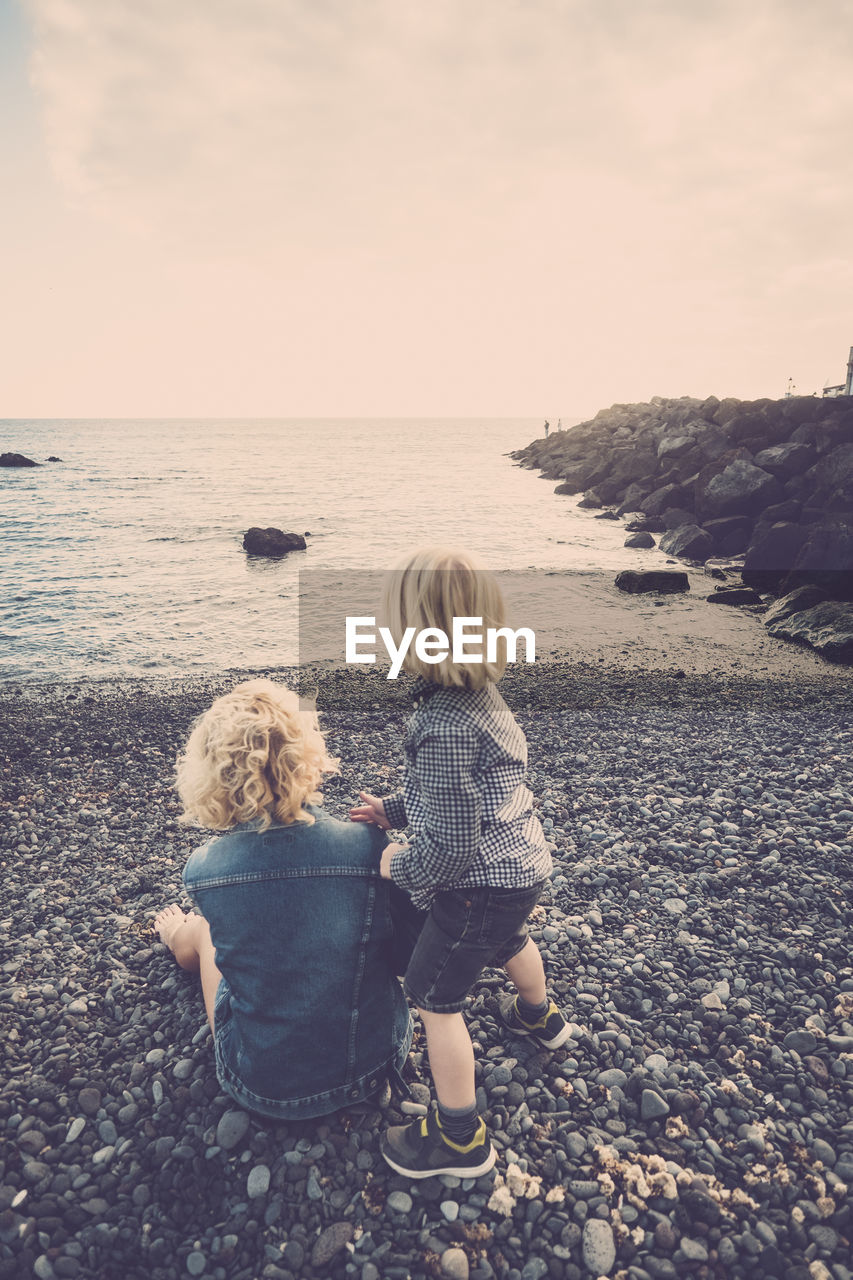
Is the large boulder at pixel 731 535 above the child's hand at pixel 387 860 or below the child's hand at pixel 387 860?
above

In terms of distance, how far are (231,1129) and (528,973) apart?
1.46m

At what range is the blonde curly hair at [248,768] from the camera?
260 cm

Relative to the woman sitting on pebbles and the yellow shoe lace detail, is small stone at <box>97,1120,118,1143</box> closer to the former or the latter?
the woman sitting on pebbles

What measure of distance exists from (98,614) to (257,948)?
588 inches

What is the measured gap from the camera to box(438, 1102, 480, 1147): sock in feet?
9.11

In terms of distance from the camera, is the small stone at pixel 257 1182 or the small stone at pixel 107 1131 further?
the small stone at pixel 107 1131

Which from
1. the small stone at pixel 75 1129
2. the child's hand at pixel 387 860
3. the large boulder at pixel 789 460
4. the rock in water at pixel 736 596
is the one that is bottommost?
the small stone at pixel 75 1129

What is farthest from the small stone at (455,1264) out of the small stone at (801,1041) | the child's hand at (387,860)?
the small stone at (801,1041)

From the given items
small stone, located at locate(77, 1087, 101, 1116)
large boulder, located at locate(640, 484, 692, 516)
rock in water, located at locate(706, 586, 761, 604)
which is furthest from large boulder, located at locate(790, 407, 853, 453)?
small stone, located at locate(77, 1087, 101, 1116)

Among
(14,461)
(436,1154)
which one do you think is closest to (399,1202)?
(436,1154)

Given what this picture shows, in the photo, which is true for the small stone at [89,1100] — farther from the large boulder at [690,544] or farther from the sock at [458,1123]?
the large boulder at [690,544]

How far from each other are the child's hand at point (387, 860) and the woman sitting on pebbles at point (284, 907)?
4cm

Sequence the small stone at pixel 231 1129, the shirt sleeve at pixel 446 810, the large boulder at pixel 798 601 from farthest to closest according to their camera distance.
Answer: the large boulder at pixel 798 601, the small stone at pixel 231 1129, the shirt sleeve at pixel 446 810

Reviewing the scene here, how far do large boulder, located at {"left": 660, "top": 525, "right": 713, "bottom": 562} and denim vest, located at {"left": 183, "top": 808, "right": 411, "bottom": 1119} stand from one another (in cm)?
2029
